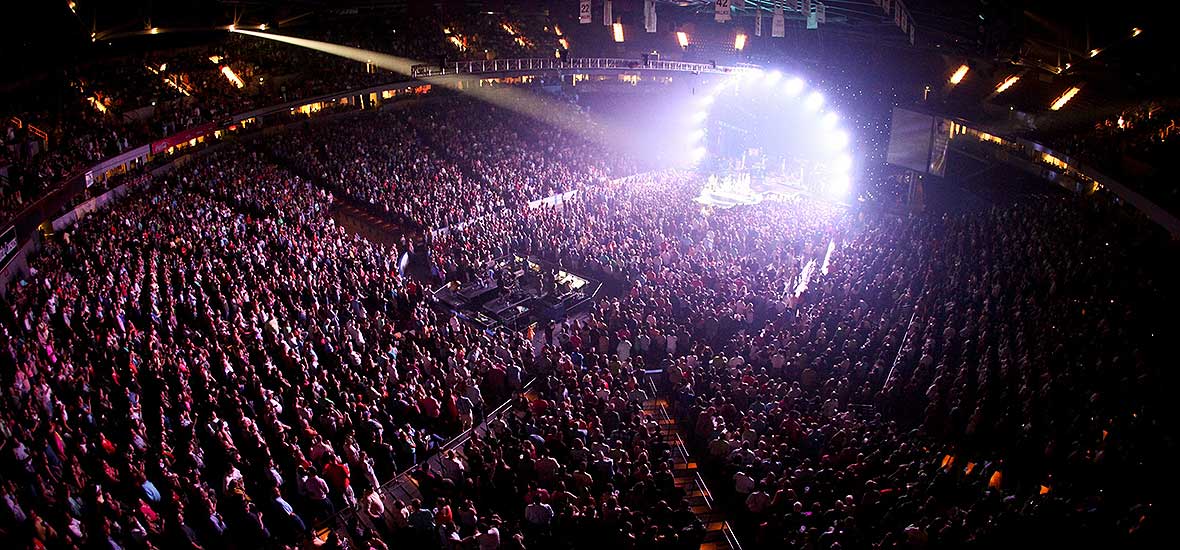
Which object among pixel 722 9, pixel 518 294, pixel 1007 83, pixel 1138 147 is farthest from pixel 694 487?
pixel 1007 83

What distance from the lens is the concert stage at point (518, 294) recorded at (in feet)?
63.1

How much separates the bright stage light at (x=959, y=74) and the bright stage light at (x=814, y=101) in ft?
19.3

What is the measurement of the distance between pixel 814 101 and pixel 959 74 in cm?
736

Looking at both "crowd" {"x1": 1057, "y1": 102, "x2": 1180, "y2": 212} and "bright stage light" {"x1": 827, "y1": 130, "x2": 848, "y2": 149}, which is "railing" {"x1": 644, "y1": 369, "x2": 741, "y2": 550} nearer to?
"crowd" {"x1": 1057, "y1": 102, "x2": 1180, "y2": 212}

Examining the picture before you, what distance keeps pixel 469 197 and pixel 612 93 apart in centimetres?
1940

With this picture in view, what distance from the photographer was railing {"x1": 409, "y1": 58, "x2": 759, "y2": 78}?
35.2m

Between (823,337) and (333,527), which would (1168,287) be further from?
(333,527)

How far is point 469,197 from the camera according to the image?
25.0 meters

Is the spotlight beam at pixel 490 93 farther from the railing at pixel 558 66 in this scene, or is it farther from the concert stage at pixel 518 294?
the concert stage at pixel 518 294

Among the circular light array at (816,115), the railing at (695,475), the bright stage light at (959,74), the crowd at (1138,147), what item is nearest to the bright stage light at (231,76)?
the circular light array at (816,115)

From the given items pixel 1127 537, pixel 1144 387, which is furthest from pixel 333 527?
pixel 1144 387

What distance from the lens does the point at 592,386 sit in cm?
1344

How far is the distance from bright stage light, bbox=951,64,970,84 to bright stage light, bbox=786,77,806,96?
7.26 m

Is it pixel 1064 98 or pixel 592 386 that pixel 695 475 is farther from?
pixel 1064 98
